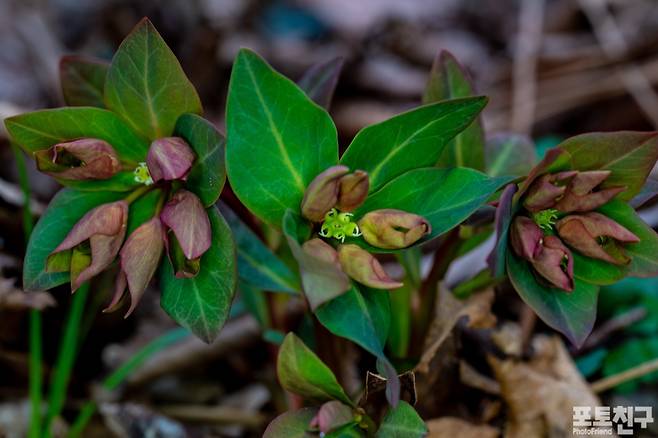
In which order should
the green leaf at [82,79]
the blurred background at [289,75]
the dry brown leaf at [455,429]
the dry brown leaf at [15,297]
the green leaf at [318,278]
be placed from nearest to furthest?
the green leaf at [318,278], the green leaf at [82,79], the dry brown leaf at [455,429], the dry brown leaf at [15,297], the blurred background at [289,75]

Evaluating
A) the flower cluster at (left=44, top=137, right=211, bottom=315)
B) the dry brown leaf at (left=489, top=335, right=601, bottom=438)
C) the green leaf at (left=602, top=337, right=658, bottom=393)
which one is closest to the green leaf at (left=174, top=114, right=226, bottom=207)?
the flower cluster at (left=44, top=137, right=211, bottom=315)

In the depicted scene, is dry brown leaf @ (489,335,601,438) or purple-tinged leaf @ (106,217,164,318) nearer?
purple-tinged leaf @ (106,217,164,318)

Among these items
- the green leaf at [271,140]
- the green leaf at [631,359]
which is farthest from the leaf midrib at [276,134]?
the green leaf at [631,359]

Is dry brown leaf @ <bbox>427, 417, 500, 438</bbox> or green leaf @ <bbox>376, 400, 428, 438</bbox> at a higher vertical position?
green leaf @ <bbox>376, 400, 428, 438</bbox>

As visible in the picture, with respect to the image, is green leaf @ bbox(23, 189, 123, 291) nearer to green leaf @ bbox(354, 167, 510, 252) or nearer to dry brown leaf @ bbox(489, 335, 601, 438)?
green leaf @ bbox(354, 167, 510, 252)

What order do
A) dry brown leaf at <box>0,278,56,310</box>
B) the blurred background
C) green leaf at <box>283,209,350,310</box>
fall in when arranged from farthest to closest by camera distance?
1. the blurred background
2. dry brown leaf at <box>0,278,56,310</box>
3. green leaf at <box>283,209,350,310</box>

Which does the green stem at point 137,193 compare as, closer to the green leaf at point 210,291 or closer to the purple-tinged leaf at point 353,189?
the green leaf at point 210,291

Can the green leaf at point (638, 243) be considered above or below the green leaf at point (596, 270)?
above

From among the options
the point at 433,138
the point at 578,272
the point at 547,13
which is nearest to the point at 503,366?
the point at 578,272
